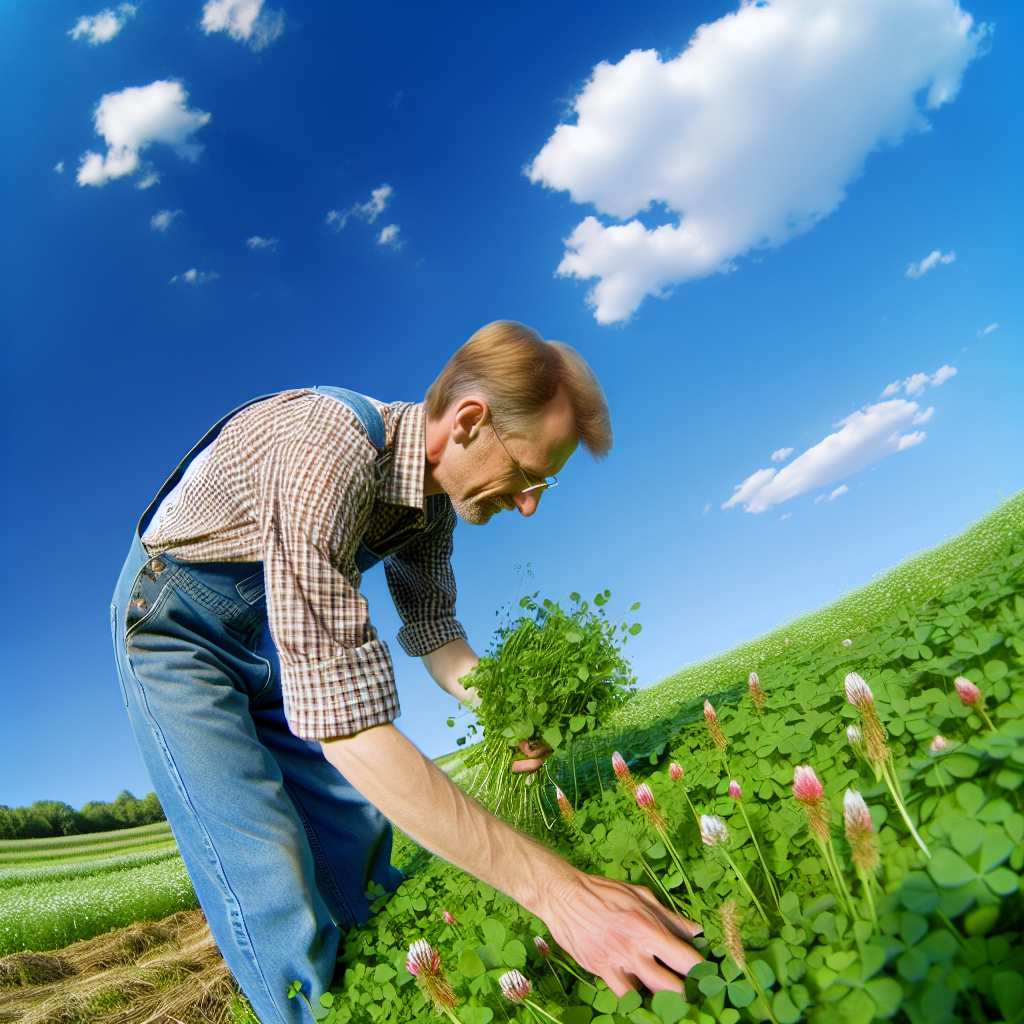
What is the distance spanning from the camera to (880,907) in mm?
1114

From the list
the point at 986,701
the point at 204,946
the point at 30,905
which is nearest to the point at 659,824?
the point at 986,701

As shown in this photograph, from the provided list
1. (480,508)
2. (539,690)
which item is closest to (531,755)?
(539,690)

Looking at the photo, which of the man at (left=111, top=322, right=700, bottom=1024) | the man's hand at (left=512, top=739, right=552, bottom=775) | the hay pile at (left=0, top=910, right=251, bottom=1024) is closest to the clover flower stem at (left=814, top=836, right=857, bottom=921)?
the man at (left=111, top=322, right=700, bottom=1024)

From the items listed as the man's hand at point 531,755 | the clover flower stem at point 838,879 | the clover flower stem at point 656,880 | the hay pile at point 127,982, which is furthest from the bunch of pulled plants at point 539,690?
the hay pile at point 127,982

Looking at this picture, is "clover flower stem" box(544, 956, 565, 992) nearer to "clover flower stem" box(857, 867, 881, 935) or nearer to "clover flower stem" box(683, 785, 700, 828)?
"clover flower stem" box(683, 785, 700, 828)

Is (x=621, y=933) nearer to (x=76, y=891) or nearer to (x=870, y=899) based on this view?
(x=870, y=899)

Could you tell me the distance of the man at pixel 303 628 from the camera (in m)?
1.70

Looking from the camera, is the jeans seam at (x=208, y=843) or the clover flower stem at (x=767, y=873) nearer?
the clover flower stem at (x=767, y=873)

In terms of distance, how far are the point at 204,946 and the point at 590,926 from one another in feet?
13.2

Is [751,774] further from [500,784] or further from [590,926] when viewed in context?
[500,784]

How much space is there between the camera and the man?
5.59 ft

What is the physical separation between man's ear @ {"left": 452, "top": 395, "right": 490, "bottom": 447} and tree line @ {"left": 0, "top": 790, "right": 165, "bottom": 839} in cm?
708

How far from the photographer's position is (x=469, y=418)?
233cm

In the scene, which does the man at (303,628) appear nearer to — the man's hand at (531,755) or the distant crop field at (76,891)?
the man's hand at (531,755)
